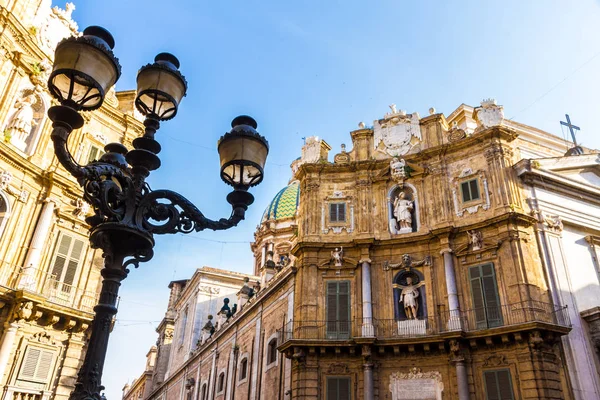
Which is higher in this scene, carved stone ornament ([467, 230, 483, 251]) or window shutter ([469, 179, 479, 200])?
window shutter ([469, 179, 479, 200])

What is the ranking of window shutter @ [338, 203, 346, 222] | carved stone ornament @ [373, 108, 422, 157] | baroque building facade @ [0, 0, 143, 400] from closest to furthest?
baroque building facade @ [0, 0, 143, 400] → window shutter @ [338, 203, 346, 222] → carved stone ornament @ [373, 108, 422, 157]

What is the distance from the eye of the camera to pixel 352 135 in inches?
1032

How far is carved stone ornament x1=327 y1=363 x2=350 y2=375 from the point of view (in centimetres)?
2022

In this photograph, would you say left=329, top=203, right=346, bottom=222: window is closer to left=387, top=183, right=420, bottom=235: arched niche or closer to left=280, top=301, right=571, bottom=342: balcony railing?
left=387, top=183, right=420, bottom=235: arched niche

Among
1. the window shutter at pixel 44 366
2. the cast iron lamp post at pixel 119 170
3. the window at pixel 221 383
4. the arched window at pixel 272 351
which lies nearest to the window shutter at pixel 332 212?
the arched window at pixel 272 351

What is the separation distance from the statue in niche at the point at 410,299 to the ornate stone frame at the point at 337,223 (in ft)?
12.4

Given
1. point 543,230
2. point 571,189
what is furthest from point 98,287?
point 571,189

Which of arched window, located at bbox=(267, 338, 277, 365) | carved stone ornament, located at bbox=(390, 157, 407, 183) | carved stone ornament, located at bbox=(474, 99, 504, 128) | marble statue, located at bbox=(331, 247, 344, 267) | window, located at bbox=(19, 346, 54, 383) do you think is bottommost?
window, located at bbox=(19, 346, 54, 383)

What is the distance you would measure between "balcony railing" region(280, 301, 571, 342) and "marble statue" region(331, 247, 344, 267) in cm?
269

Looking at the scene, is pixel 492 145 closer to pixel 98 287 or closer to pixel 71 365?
pixel 98 287

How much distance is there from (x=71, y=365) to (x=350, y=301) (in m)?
11.3

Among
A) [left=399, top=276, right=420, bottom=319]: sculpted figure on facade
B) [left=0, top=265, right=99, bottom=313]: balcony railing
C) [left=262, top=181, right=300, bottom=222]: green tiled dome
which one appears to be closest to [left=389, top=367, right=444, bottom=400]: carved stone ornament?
[left=399, top=276, right=420, bottom=319]: sculpted figure on facade

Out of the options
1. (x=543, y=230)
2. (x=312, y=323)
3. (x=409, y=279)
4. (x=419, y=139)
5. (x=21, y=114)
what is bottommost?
(x=312, y=323)

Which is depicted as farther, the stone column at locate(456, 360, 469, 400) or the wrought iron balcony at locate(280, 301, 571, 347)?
the stone column at locate(456, 360, 469, 400)
